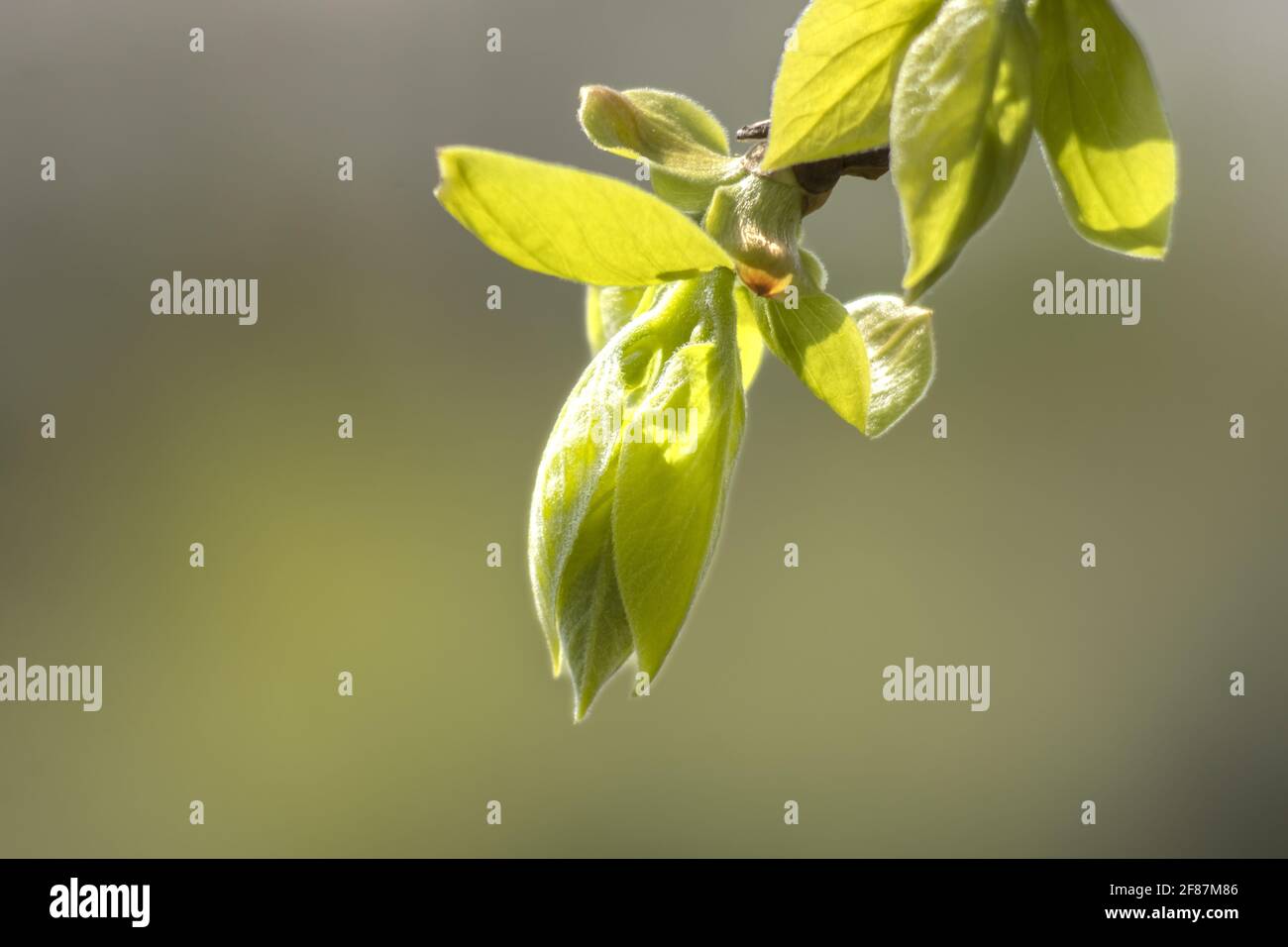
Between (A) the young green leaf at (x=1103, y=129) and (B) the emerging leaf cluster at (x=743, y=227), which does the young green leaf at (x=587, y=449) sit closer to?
(B) the emerging leaf cluster at (x=743, y=227)

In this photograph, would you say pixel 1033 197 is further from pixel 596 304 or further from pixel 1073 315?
pixel 596 304

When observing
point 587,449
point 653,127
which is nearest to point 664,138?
point 653,127

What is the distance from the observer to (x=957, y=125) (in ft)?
0.95

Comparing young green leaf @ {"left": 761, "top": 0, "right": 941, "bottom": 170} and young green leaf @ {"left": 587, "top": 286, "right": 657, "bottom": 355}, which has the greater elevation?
young green leaf @ {"left": 761, "top": 0, "right": 941, "bottom": 170}

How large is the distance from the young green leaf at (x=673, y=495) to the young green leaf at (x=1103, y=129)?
0.39 ft

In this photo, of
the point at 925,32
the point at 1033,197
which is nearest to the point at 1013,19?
the point at 925,32

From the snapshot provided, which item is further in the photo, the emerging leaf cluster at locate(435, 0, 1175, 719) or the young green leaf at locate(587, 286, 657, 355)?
the young green leaf at locate(587, 286, 657, 355)

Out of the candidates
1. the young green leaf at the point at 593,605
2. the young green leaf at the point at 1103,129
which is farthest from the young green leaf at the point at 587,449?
the young green leaf at the point at 1103,129

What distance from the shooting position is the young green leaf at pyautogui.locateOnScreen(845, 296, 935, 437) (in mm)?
367

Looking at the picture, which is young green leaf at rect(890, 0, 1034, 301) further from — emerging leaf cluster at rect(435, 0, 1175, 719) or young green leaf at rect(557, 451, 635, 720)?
young green leaf at rect(557, 451, 635, 720)

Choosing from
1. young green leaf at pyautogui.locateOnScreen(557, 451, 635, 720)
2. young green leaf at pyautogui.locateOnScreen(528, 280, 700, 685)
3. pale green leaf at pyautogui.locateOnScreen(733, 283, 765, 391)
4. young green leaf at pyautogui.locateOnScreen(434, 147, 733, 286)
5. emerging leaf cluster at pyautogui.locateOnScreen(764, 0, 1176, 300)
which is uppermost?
emerging leaf cluster at pyautogui.locateOnScreen(764, 0, 1176, 300)

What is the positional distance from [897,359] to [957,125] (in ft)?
0.32

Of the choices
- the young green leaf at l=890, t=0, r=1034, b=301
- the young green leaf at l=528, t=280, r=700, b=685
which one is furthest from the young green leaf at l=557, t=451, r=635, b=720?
the young green leaf at l=890, t=0, r=1034, b=301

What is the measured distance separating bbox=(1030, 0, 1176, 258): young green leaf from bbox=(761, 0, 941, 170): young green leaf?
5 cm
